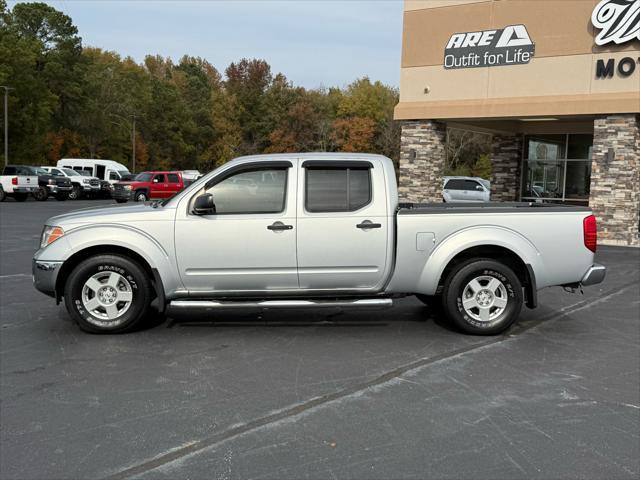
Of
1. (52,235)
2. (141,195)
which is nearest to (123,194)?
(141,195)

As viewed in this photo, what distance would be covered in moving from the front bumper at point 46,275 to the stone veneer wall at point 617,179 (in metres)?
15.0

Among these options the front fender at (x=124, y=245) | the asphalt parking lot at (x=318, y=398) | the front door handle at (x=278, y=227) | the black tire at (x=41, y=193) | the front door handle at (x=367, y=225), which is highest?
the front door handle at (x=367, y=225)

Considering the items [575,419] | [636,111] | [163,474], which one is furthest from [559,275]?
[636,111]

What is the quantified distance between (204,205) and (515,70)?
14.4m

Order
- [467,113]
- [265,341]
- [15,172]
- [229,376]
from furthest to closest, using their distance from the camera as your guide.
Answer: [15,172], [467,113], [265,341], [229,376]

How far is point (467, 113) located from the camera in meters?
19.4

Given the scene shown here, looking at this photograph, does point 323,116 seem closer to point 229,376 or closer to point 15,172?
point 15,172

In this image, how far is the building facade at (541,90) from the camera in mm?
17406

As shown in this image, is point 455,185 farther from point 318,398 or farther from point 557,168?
point 318,398

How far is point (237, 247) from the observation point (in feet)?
22.8

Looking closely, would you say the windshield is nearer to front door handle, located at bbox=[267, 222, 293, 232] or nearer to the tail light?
front door handle, located at bbox=[267, 222, 293, 232]

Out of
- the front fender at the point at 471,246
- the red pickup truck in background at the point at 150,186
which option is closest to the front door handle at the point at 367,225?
the front fender at the point at 471,246

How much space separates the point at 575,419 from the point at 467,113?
15710 millimetres

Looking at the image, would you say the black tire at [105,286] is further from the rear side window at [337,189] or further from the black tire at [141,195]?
the black tire at [141,195]
